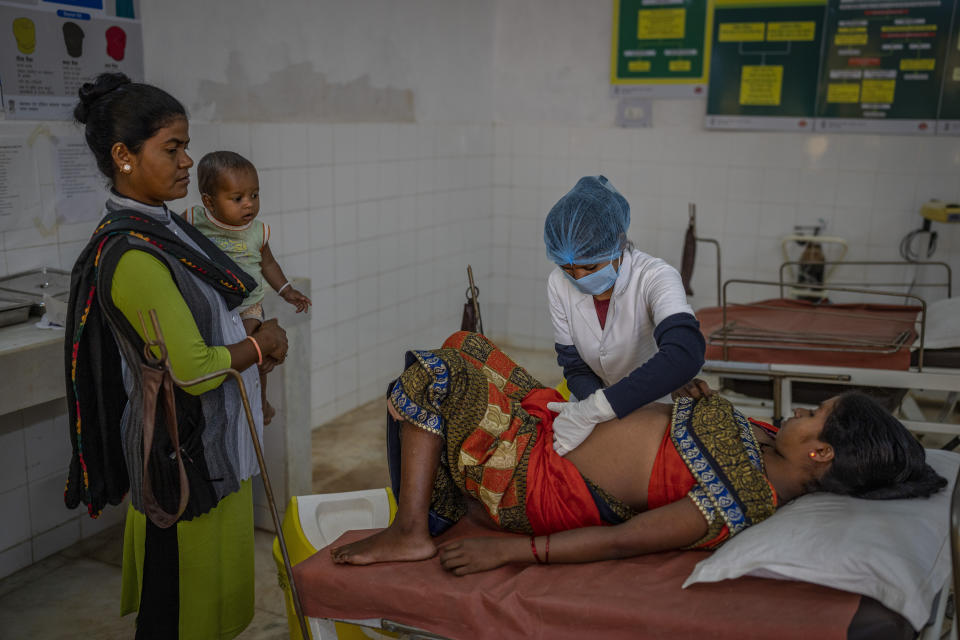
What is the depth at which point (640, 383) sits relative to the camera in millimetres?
1671

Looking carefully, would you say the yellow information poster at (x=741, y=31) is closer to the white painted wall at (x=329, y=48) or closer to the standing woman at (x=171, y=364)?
the white painted wall at (x=329, y=48)

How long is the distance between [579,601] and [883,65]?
11.5 ft

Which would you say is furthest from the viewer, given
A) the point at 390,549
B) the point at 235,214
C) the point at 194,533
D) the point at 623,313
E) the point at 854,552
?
the point at 235,214

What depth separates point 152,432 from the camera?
1537mm

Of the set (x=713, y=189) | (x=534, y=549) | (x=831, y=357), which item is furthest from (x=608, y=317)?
(x=713, y=189)

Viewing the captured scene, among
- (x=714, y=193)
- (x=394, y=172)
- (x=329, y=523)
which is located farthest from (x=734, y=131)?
(x=329, y=523)

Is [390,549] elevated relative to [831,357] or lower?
lower

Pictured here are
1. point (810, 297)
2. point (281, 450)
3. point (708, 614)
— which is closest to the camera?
point (708, 614)

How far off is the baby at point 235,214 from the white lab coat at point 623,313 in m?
0.79

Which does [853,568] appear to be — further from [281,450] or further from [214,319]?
[281,450]

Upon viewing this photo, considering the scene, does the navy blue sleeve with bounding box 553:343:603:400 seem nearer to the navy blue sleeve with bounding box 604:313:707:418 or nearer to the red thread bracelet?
the navy blue sleeve with bounding box 604:313:707:418

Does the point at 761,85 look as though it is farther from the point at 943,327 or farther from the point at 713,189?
the point at 943,327

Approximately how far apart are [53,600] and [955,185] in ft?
13.7

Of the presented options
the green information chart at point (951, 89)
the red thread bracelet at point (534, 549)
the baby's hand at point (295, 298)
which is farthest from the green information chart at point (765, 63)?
the red thread bracelet at point (534, 549)
